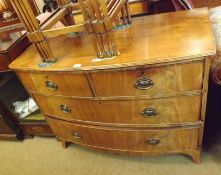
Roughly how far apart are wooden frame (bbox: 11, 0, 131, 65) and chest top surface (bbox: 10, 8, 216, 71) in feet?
0.20

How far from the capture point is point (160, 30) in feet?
3.63

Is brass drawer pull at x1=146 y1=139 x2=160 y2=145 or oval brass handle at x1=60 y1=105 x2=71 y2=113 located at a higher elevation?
oval brass handle at x1=60 y1=105 x2=71 y2=113

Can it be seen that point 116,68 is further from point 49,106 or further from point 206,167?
point 206,167

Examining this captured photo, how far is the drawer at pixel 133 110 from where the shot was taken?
105 cm

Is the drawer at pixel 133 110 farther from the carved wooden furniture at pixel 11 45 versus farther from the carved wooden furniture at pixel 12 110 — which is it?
the carved wooden furniture at pixel 12 110

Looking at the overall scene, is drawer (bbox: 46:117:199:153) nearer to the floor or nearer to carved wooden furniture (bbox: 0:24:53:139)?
the floor

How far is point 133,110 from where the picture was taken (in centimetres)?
113

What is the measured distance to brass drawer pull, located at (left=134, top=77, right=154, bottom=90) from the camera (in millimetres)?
981

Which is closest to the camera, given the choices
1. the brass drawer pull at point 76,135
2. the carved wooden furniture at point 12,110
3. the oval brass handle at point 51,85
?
the oval brass handle at point 51,85

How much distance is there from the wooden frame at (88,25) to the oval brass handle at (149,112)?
33 cm

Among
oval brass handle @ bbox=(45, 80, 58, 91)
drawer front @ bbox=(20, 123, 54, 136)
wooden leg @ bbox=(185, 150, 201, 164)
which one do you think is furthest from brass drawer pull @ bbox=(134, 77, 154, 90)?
drawer front @ bbox=(20, 123, 54, 136)

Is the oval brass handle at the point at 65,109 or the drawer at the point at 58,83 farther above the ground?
A: the drawer at the point at 58,83

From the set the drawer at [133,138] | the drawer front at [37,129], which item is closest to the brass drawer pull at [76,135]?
the drawer at [133,138]

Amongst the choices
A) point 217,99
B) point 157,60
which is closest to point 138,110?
point 157,60
